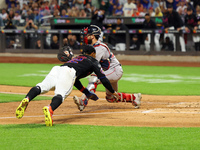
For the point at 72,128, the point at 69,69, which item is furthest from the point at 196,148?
the point at 69,69

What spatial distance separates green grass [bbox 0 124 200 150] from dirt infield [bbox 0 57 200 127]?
1.93ft

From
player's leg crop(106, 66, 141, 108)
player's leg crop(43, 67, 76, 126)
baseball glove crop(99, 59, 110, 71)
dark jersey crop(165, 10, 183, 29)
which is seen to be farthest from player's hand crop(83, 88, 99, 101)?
dark jersey crop(165, 10, 183, 29)

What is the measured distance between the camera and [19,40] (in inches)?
998

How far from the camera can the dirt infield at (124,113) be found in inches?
274

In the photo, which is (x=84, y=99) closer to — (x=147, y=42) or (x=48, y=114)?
(x=48, y=114)

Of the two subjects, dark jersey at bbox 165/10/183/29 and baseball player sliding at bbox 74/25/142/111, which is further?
dark jersey at bbox 165/10/183/29

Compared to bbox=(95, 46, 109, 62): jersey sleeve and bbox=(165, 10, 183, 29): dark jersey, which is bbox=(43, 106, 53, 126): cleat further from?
bbox=(165, 10, 183, 29): dark jersey

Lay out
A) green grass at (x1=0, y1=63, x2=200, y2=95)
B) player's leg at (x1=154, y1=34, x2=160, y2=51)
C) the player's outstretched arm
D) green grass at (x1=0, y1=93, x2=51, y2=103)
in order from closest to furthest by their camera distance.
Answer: the player's outstretched arm, green grass at (x1=0, y1=93, x2=51, y2=103), green grass at (x1=0, y1=63, x2=200, y2=95), player's leg at (x1=154, y1=34, x2=160, y2=51)

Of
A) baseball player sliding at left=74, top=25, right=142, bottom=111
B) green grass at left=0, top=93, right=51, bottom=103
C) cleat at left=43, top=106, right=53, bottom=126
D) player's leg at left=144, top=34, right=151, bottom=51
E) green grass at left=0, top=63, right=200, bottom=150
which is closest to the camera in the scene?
green grass at left=0, top=63, right=200, bottom=150

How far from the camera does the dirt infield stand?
6.96m

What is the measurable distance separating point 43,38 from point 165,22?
7517mm

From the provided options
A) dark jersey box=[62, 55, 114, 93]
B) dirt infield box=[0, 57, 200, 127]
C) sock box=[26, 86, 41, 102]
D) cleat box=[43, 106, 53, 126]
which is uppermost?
dark jersey box=[62, 55, 114, 93]

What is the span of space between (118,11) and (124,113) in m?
17.4

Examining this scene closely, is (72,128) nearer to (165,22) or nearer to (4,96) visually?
(4,96)
